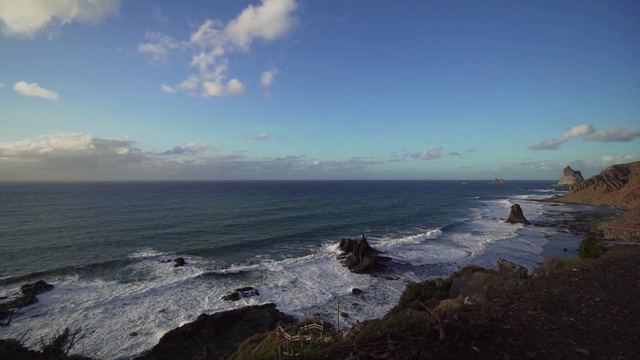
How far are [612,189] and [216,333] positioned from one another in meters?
102

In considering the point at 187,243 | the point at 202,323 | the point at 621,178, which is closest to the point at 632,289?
the point at 202,323

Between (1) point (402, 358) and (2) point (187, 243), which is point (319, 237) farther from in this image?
(1) point (402, 358)

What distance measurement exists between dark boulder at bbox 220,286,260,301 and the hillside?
275 ft

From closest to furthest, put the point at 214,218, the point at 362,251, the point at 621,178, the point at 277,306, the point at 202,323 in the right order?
the point at 202,323
the point at 277,306
the point at 362,251
the point at 214,218
the point at 621,178

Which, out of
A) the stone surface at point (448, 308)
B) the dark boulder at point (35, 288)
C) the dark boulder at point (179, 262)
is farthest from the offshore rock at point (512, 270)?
the dark boulder at point (35, 288)

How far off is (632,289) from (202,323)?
20332 mm

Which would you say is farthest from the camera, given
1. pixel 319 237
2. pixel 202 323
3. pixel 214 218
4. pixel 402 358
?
pixel 214 218

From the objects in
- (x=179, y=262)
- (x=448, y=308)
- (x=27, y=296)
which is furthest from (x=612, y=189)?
(x=27, y=296)

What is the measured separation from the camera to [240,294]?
23.2m

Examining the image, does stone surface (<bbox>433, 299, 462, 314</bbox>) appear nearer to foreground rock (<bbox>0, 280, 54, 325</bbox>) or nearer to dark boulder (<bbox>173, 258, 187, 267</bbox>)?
dark boulder (<bbox>173, 258, 187, 267</bbox>)

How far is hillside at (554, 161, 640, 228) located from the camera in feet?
236

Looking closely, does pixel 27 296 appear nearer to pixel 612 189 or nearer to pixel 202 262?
pixel 202 262

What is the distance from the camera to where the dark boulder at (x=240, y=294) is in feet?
73.8

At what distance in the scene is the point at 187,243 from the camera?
37406 mm
